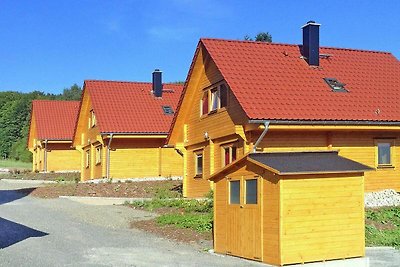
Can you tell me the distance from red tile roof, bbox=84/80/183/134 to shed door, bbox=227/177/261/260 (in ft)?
63.2

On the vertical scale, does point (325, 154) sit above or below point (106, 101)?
below

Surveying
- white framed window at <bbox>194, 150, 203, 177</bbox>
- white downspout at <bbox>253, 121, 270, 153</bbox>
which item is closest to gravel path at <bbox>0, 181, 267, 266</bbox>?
white downspout at <bbox>253, 121, 270, 153</bbox>

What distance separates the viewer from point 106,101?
107ft

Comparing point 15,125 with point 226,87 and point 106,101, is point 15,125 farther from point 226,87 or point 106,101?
point 226,87

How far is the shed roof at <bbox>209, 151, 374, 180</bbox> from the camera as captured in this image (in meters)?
10.5

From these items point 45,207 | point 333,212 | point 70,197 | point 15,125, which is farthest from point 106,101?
point 15,125

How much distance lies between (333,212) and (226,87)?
10.7 meters

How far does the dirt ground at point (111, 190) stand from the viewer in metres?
24.5

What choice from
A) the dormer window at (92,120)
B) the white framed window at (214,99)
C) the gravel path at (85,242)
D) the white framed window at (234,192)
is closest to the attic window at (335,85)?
the white framed window at (214,99)

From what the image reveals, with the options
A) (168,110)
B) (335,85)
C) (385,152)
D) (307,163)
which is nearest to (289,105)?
(335,85)

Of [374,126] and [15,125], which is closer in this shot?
[374,126]

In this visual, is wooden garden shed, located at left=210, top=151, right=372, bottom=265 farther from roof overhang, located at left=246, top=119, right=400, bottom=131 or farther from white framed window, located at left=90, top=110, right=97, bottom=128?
white framed window, located at left=90, top=110, right=97, bottom=128

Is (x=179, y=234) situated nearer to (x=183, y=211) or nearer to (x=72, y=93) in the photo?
(x=183, y=211)

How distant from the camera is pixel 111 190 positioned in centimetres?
2547
